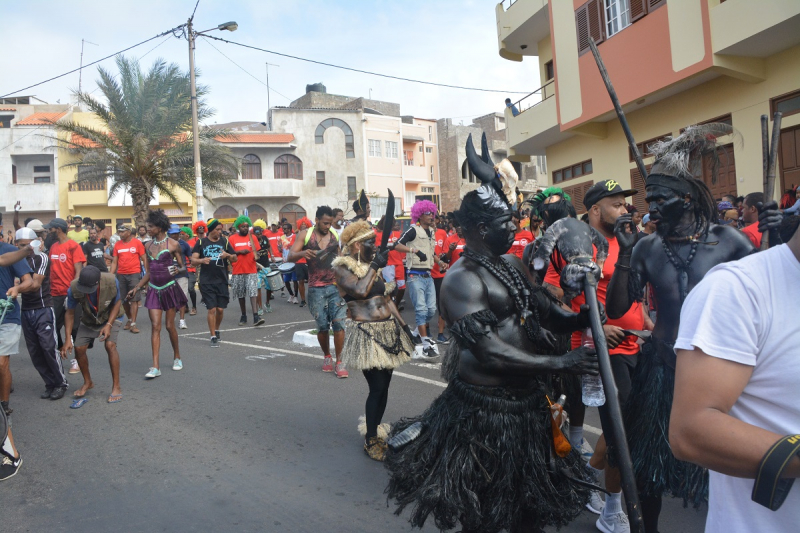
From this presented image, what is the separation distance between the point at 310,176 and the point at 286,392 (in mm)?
37828

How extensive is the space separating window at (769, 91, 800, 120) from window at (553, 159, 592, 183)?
6.03 m

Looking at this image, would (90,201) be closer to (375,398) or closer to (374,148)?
(374,148)

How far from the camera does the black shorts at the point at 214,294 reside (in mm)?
10125

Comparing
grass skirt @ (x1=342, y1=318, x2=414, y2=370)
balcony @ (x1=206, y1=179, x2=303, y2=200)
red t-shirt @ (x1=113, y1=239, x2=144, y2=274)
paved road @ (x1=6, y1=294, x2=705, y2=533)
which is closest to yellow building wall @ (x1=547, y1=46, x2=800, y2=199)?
grass skirt @ (x1=342, y1=318, x2=414, y2=370)

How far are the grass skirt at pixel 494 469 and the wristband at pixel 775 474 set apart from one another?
4.92 ft

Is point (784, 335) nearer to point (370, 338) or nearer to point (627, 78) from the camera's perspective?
point (370, 338)

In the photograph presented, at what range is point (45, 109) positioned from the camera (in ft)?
144

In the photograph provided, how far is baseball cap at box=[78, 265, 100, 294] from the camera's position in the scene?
6414 mm

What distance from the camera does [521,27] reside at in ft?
60.6

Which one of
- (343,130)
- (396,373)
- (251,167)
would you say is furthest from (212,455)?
(343,130)

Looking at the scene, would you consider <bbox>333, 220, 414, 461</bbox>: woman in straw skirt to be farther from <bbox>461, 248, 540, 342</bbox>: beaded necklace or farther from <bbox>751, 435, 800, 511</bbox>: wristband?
<bbox>751, 435, 800, 511</bbox>: wristband

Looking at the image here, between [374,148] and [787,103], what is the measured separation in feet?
118

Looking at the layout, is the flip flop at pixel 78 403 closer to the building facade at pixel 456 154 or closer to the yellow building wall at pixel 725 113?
the yellow building wall at pixel 725 113

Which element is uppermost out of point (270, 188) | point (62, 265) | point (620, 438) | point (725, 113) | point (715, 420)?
point (270, 188)
